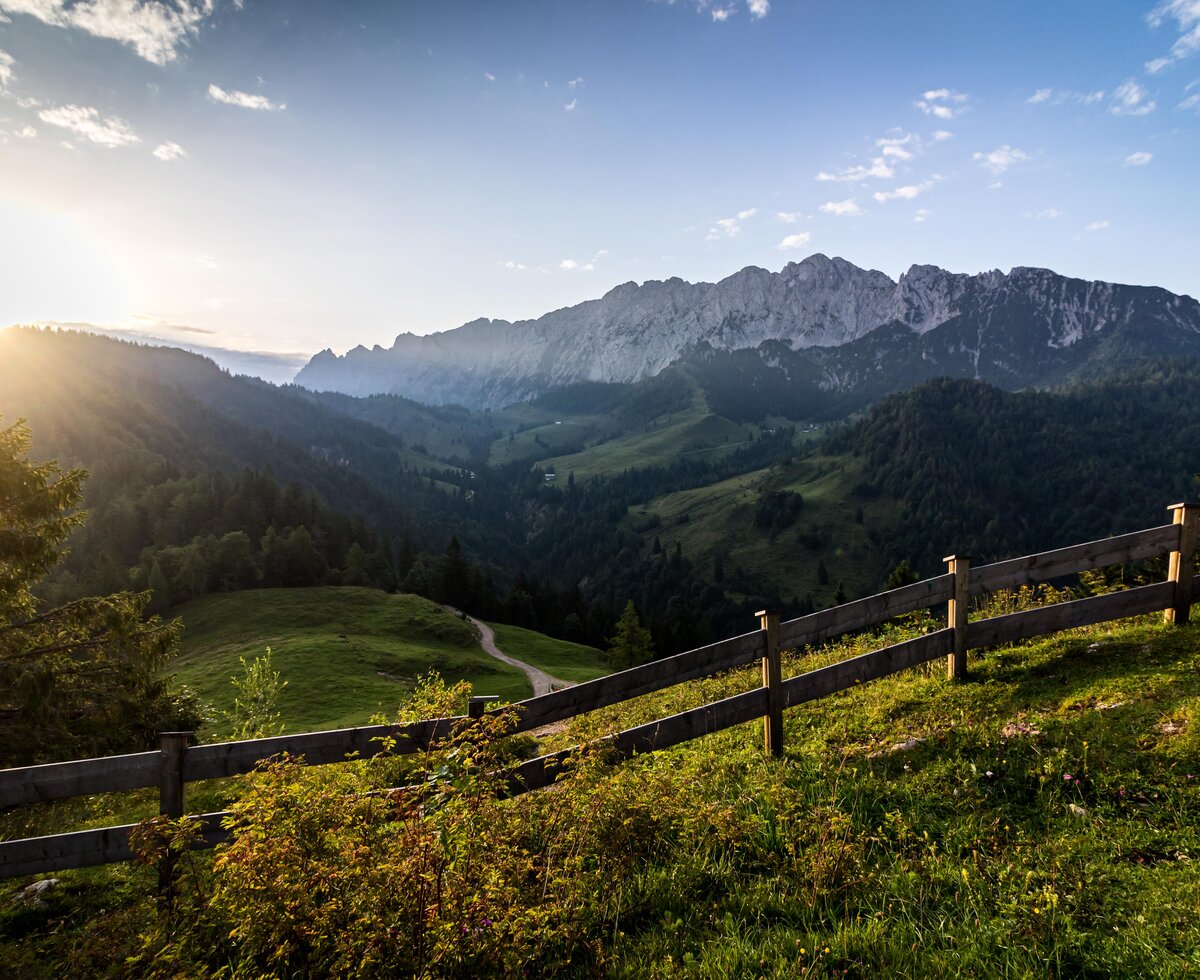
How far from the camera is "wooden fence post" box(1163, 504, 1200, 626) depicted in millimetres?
10398

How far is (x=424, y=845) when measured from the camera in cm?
545

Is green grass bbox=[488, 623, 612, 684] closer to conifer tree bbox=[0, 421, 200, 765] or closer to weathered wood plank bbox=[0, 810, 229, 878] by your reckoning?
conifer tree bbox=[0, 421, 200, 765]

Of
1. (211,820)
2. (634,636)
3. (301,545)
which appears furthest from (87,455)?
(211,820)

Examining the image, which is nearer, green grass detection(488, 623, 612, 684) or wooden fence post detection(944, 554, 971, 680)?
wooden fence post detection(944, 554, 971, 680)

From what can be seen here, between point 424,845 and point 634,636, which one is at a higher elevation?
point 424,845

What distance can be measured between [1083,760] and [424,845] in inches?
311

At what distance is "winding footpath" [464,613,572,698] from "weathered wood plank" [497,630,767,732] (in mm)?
35424

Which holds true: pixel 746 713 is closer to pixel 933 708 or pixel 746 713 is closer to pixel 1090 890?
pixel 933 708

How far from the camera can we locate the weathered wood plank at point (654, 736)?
7.67 m

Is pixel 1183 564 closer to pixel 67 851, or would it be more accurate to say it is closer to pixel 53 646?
pixel 67 851

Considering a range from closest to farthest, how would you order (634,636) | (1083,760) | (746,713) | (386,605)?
(1083,760) → (746,713) → (634,636) → (386,605)

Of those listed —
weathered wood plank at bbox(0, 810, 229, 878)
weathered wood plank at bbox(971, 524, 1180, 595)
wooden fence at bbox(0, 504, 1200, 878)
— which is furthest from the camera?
weathered wood plank at bbox(971, 524, 1180, 595)

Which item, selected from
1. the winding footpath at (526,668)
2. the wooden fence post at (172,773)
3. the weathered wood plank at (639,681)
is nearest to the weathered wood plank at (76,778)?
the wooden fence post at (172,773)

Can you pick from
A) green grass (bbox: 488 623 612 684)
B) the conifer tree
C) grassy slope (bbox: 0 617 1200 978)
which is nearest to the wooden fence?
grassy slope (bbox: 0 617 1200 978)
